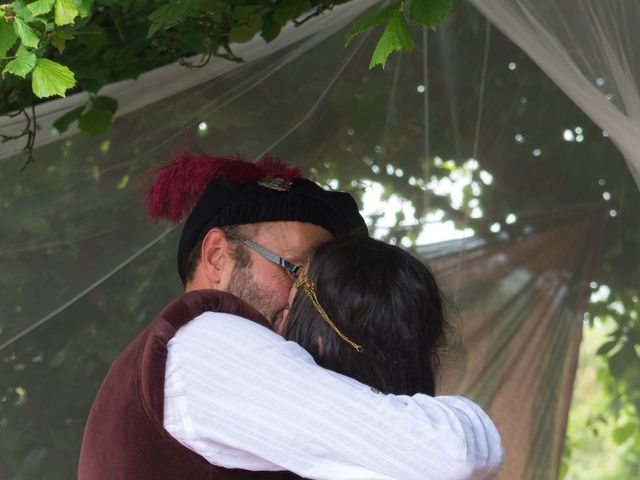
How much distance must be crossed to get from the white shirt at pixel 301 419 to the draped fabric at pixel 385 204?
4.31ft

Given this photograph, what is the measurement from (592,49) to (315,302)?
3.15ft

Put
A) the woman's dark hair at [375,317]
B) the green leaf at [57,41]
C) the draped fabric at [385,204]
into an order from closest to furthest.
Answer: the woman's dark hair at [375,317], the green leaf at [57,41], the draped fabric at [385,204]

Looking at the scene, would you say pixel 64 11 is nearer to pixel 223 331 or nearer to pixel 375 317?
pixel 223 331

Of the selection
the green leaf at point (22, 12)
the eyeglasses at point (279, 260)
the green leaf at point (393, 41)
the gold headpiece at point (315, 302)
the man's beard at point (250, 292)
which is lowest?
the man's beard at point (250, 292)

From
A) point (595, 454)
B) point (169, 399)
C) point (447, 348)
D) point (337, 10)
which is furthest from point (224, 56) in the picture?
point (595, 454)

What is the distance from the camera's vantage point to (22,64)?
1.89m

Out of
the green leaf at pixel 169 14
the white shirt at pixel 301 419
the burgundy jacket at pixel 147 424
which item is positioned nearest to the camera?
the white shirt at pixel 301 419

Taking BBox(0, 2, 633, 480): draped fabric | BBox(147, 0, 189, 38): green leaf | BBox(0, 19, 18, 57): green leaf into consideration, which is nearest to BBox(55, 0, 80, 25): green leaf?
Answer: BBox(0, 19, 18, 57): green leaf

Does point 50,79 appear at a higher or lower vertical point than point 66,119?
higher

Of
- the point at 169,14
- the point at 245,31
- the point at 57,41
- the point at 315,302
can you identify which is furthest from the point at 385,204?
the point at 315,302

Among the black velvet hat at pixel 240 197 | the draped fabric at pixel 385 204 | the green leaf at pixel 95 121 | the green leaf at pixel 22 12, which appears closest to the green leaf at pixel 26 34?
the green leaf at pixel 22 12

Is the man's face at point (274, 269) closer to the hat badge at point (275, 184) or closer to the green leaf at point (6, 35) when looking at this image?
the hat badge at point (275, 184)

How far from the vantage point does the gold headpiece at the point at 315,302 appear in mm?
1744

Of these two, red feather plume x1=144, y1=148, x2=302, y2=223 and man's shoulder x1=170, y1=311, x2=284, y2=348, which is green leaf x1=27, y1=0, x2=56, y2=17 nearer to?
man's shoulder x1=170, y1=311, x2=284, y2=348
